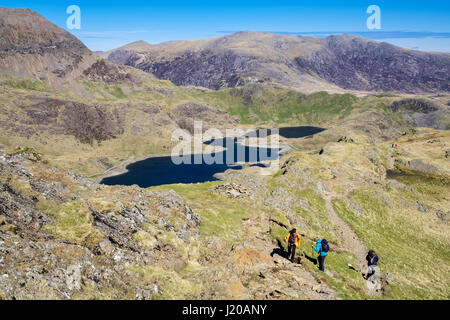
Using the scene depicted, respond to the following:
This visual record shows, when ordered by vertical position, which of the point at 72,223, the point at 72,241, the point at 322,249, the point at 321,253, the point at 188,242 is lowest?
the point at 321,253

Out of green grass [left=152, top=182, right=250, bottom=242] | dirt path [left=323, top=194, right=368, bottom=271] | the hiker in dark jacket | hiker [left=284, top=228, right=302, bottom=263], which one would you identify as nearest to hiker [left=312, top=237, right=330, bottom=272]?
the hiker in dark jacket

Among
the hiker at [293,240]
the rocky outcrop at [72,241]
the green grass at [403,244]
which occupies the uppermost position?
the rocky outcrop at [72,241]

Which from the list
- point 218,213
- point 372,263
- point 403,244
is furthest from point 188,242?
point 403,244

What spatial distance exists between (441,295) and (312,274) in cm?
2133

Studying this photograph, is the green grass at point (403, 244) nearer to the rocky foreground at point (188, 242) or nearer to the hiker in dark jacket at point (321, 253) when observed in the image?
the rocky foreground at point (188, 242)

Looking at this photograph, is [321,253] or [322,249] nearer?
[322,249]

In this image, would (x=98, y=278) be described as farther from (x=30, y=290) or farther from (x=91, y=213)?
(x=91, y=213)

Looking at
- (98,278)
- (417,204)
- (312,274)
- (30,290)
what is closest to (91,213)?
(98,278)

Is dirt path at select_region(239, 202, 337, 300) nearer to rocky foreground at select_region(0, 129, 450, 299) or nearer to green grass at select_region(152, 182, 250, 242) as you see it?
rocky foreground at select_region(0, 129, 450, 299)

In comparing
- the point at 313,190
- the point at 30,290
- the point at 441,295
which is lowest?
the point at 441,295

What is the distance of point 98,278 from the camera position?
60.5 feet

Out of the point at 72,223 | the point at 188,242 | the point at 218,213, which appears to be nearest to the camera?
the point at 72,223

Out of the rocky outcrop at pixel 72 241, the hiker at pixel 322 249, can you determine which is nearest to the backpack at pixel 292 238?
the hiker at pixel 322 249

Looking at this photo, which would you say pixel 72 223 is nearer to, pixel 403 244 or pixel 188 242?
pixel 188 242
